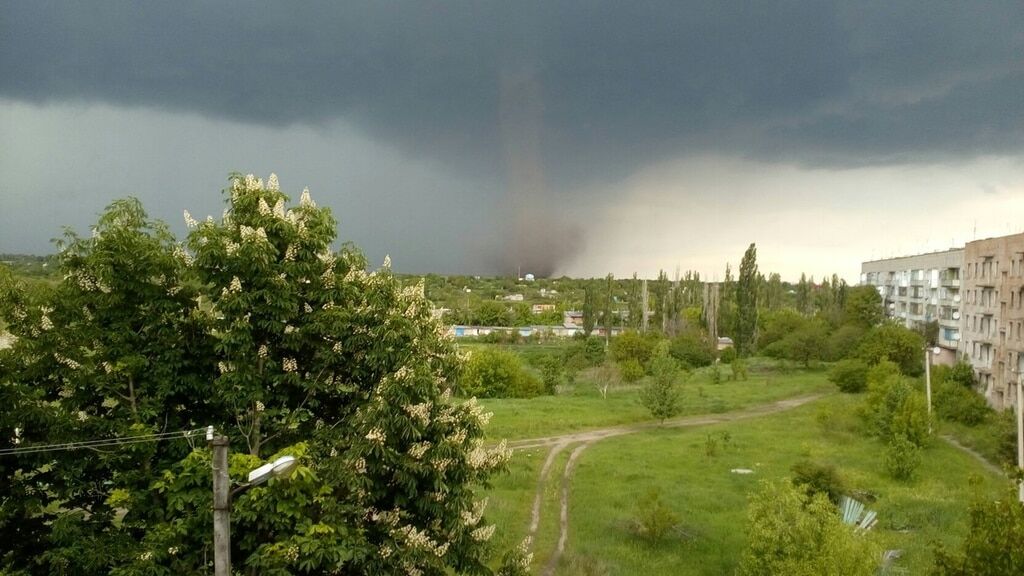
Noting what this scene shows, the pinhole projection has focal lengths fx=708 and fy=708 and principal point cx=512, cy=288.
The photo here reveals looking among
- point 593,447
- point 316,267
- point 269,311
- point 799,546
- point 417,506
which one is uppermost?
point 316,267

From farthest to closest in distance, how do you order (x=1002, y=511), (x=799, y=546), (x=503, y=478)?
(x=503, y=478)
(x=799, y=546)
(x=1002, y=511)

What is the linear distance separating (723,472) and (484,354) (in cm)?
3350

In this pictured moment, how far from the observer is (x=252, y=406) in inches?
416

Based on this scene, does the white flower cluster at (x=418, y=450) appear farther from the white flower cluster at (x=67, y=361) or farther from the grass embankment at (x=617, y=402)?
the grass embankment at (x=617, y=402)

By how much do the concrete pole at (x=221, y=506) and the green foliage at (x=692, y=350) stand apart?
237 ft

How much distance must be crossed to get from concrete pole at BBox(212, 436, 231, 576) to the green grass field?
1099 cm

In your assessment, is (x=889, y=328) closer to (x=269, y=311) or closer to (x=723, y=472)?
(x=723, y=472)

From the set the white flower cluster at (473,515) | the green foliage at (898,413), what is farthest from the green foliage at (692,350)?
the white flower cluster at (473,515)

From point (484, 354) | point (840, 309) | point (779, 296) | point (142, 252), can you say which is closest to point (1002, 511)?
point (142, 252)

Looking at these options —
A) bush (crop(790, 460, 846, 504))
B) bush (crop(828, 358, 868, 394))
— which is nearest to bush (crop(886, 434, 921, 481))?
bush (crop(790, 460, 846, 504))

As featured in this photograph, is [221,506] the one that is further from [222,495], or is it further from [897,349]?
[897,349]

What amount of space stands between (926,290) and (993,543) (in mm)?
70125

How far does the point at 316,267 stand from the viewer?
11.1m

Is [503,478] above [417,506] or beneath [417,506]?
beneath
